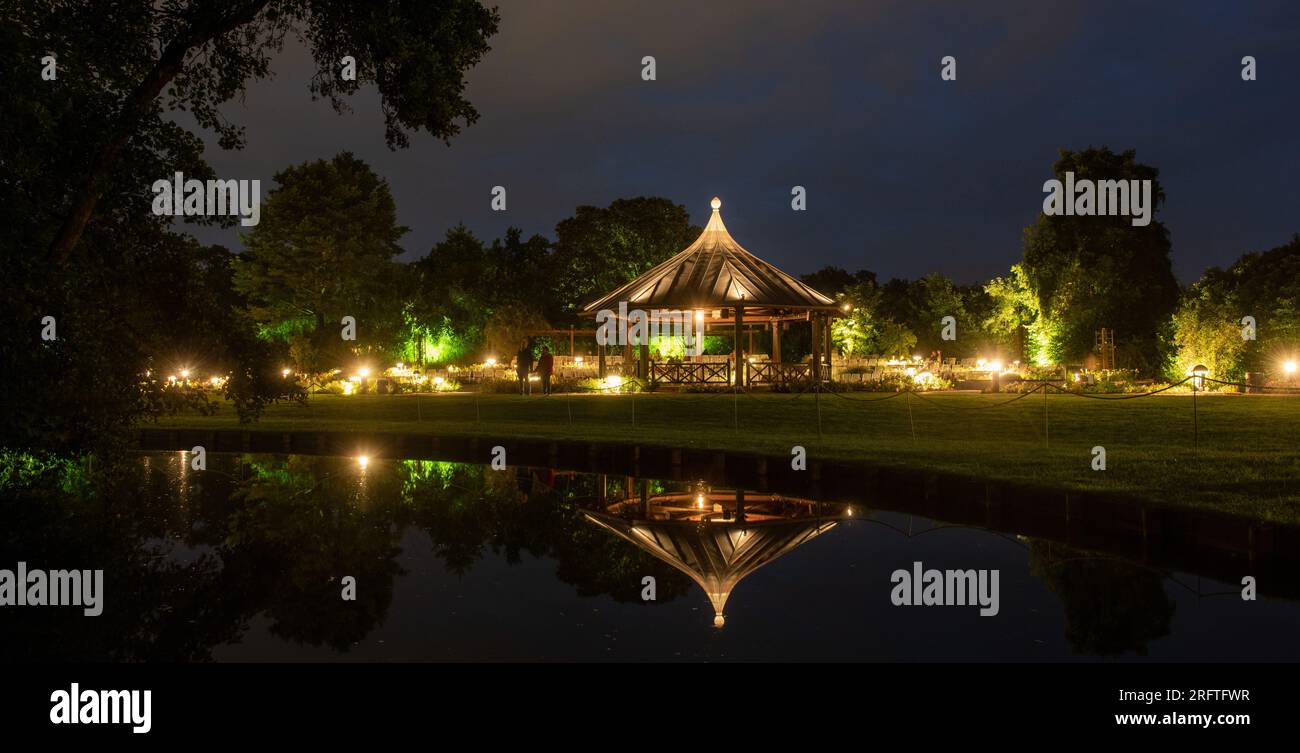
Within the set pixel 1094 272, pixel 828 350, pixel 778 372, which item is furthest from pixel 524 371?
pixel 1094 272

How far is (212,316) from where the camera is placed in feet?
53.4

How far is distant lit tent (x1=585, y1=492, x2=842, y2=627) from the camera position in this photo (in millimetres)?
10727

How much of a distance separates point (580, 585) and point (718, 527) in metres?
3.32

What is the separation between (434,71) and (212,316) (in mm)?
5319

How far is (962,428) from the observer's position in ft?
71.8

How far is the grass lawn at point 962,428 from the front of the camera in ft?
44.0

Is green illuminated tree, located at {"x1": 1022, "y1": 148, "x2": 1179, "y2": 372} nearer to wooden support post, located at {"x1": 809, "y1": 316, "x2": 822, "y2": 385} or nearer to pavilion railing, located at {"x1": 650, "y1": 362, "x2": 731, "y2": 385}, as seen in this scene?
wooden support post, located at {"x1": 809, "y1": 316, "x2": 822, "y2": 385}

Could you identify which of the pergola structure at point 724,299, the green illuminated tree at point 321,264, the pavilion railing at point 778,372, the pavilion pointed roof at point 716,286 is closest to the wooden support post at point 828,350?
the pergola structure at point 724,299

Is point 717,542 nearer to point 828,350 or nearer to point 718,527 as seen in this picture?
point 718,527

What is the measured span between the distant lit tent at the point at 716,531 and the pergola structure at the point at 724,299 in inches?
698

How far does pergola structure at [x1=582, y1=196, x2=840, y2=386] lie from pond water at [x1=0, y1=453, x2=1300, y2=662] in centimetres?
1906

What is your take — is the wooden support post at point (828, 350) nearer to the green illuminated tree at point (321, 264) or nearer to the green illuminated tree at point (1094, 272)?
the green illuminated tree at point (1094, 272)
